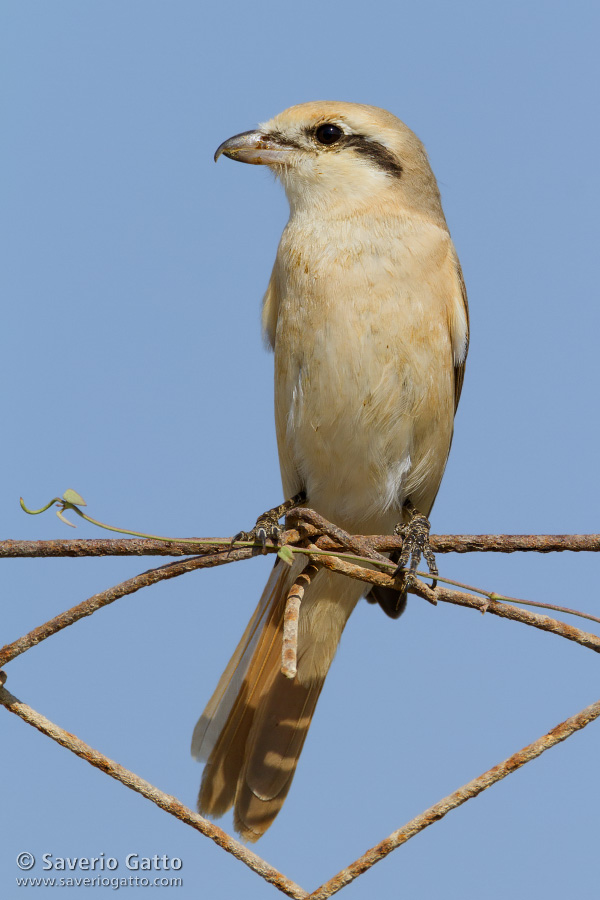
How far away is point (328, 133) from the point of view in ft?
12.5

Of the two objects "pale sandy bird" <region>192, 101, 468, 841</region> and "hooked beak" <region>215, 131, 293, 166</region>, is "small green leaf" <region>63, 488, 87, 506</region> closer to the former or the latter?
"pale sandy bird" <region>192, 101, 468, 841</region>

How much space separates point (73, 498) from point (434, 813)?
40.9 inches

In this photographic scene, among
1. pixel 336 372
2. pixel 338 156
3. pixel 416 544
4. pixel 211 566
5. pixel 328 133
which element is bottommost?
pixel 211 566

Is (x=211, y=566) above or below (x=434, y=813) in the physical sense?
above

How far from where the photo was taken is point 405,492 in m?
3.87

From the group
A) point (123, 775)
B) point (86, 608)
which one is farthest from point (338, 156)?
point (123, 775)

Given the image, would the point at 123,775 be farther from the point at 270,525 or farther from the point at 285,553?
the point at 270,525

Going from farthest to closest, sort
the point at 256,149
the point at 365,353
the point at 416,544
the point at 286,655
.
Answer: the point at 256,149
the point at 365,353
the point at 416,544
the point at 286,655

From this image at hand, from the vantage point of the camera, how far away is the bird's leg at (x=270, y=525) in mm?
2960

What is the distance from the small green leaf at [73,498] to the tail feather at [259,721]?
152 centimetres

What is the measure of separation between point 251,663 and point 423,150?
7.63 feet

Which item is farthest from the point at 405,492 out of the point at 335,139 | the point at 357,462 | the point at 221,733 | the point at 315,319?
the point at 335,139

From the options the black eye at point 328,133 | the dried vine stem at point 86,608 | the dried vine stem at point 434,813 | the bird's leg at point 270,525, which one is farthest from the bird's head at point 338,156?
the dried vine stem at point 434,813

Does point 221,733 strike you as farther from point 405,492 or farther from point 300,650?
point 405,492
